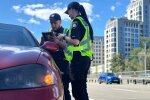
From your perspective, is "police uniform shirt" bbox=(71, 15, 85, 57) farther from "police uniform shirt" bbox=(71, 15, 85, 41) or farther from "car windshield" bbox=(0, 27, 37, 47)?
"car windshield" bbox=(0, 27, 37, 47)

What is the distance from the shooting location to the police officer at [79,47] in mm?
A: 6238

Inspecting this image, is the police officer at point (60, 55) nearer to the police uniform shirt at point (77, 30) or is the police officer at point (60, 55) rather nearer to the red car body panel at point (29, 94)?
the police uniform shirt at point (77, 30)

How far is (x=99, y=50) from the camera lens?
18250cm

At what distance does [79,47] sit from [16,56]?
2.62m

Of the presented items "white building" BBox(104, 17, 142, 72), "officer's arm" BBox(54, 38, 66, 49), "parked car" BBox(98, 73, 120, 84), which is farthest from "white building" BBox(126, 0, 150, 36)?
"officer's arm" BBox(54, 38, 66, 49)

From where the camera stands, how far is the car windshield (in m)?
5.19

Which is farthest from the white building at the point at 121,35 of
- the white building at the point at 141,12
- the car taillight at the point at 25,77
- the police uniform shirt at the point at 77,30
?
the car taillight at the point at 25,77

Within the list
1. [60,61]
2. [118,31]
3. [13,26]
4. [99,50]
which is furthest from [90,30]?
[99,50]

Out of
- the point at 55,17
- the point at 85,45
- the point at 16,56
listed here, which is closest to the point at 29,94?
the point at 16,56

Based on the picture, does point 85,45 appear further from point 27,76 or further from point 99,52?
point 99,52

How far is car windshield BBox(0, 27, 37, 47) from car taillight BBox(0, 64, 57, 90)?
1393 mm

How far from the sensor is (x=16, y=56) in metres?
3.82

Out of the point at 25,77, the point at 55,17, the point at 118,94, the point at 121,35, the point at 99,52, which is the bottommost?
the point at 118,94

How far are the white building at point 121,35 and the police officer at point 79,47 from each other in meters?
155
